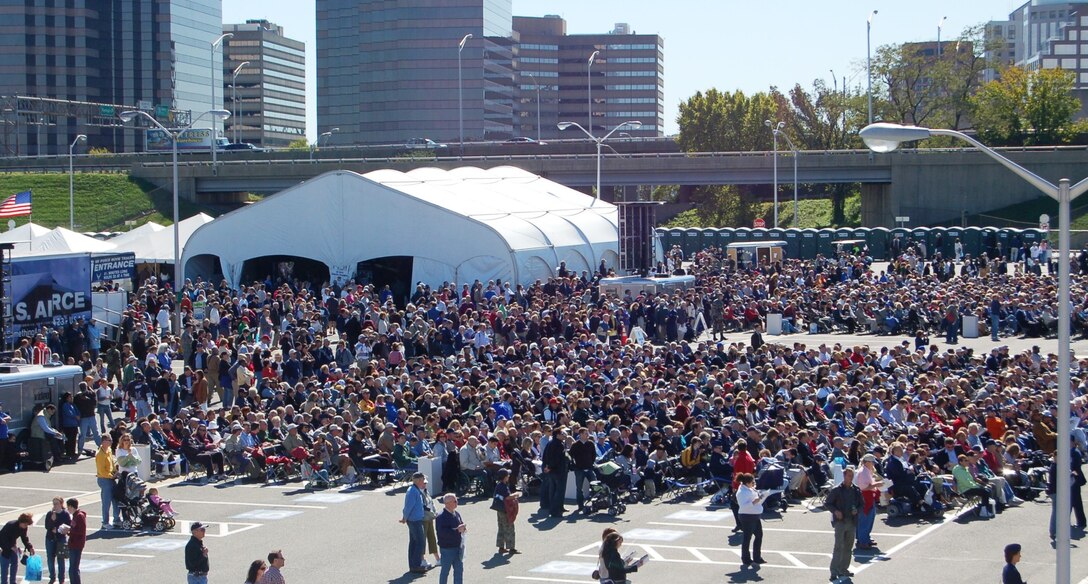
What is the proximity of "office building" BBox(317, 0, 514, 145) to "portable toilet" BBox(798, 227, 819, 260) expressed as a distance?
297 feet

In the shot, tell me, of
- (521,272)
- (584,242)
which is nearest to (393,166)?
(584,242)

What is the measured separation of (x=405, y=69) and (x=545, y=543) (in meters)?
139

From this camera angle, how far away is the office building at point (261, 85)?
180 metres

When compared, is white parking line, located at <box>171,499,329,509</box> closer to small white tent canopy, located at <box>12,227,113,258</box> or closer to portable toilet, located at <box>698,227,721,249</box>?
small white tent canopy, located at <box>12,227,113,258</box>

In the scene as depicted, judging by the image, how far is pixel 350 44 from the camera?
511ft

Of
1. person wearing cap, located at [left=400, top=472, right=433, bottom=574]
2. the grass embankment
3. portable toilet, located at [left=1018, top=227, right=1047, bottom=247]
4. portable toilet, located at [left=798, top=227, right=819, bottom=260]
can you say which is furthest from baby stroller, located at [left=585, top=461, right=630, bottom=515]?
the grass embankment

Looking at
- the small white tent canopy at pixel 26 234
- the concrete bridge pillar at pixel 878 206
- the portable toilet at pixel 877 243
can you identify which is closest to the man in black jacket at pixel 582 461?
the small white tent canopy at pixel 26 234

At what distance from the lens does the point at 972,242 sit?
5747 cm

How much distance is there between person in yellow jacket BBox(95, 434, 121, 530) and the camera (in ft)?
55.7

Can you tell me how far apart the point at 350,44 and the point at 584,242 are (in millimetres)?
112861

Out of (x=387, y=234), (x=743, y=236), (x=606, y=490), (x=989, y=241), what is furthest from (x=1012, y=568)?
(x=743, y=236)

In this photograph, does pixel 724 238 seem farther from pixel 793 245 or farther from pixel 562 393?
pixel 562 393

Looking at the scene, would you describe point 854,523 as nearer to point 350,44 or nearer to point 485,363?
point 485,363

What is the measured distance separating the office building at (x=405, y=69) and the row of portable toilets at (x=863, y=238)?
86399 millimetres
